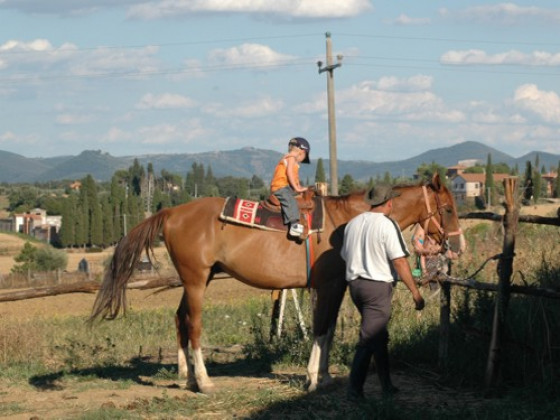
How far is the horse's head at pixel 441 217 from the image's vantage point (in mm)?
9516

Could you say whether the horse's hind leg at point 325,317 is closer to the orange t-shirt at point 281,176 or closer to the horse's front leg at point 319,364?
the horse's front leg at point 319,364

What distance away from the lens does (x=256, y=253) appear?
977 cm

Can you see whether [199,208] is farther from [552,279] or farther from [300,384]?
[552,279]

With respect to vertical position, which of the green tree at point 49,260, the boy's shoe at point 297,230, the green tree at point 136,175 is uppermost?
the green tree at point 136,175

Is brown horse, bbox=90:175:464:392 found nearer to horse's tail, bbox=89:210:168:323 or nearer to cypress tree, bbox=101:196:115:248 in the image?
horse's tail, bbox=89:210:168:323

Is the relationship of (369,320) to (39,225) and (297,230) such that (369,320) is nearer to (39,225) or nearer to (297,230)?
(297,230)

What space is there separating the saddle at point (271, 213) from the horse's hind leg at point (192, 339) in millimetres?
892

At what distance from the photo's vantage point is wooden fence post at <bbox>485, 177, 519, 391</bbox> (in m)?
8.52

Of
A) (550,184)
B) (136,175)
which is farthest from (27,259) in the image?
(136,175)

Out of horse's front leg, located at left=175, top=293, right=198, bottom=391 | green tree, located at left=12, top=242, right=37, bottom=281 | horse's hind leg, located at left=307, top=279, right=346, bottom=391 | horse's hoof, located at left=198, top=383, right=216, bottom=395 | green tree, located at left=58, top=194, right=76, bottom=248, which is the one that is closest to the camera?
horse's hind leg, located at left=307, top=279, right=346, bottom=391

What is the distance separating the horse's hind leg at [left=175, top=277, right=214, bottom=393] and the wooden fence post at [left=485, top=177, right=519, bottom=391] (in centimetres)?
301

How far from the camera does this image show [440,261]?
32.5 ft

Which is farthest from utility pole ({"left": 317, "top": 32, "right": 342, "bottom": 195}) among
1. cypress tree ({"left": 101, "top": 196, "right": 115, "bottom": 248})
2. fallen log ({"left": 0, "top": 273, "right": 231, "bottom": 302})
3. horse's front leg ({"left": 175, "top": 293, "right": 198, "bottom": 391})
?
cypress tree ({"left": 101, "top": 196, "right": 115, "bottom": 248})

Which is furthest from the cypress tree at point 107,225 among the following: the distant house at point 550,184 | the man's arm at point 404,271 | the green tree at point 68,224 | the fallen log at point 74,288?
the man's arm at point 404,271
